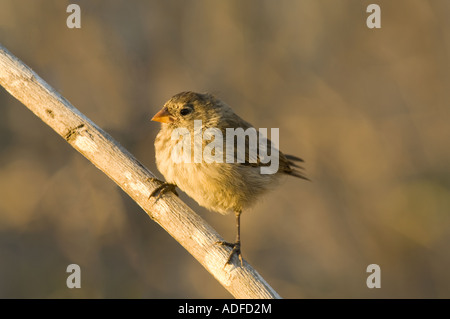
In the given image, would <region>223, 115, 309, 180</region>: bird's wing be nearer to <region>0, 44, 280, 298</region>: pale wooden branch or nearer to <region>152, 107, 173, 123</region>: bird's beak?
<region>152, 107, 173, 123</region>: bird's beak

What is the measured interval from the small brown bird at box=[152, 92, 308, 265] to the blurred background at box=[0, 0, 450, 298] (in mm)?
2252

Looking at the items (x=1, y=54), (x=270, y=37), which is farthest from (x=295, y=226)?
(x=1, y=54)

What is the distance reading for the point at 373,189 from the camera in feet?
22.4

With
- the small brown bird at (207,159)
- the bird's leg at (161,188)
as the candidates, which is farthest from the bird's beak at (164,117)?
the bird's leg at (161,188)

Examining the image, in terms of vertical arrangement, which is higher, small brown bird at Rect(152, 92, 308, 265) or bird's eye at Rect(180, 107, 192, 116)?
bird's eye at Rect(180, 107, 192, 116)

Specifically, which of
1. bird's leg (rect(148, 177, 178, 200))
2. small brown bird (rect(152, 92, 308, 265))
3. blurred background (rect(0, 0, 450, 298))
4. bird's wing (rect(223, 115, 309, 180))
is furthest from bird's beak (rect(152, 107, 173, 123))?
blurred background (rect(0, 0, 450, 298))

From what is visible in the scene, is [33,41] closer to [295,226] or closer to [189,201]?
[189,201]

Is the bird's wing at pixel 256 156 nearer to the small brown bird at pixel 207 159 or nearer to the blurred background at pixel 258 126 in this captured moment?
the small brown bird at pixel 207 159

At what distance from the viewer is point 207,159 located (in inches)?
143

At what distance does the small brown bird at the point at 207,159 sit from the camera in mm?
3611

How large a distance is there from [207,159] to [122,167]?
0.61 meters

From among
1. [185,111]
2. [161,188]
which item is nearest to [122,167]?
[161,188]

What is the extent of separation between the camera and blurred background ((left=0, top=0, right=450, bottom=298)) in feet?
19.9

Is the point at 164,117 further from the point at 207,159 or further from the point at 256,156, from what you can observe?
the point at 256,156
